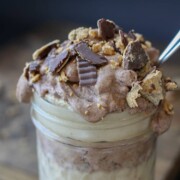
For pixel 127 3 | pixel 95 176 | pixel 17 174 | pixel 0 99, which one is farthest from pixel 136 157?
pixel 127 3

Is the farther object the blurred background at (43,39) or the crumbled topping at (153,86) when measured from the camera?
the blurred background at (43,39)

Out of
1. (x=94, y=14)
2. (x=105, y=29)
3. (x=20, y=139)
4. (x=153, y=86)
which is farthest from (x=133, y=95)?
(x=94, y=14)

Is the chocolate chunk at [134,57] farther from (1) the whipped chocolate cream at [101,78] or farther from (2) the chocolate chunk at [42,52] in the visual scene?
(2) the chocolate chunk at [42,52]

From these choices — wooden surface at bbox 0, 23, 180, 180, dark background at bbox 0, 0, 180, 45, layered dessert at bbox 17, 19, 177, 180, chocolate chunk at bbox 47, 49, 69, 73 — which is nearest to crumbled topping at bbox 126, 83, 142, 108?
layered dessert at bbox 17, 19, 177, 180

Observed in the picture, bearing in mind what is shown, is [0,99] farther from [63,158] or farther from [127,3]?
[127,3]

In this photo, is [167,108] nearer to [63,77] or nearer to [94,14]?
[63,77]

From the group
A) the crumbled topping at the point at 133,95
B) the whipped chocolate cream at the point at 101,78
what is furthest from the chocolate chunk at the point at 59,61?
the crumbled topping at the point at 133,95

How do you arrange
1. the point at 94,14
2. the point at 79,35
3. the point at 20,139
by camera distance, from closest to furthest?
the point at 79,35 → the point at 20,139 → the point at 94,14

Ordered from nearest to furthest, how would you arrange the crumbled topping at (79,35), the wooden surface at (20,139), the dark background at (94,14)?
the crumbled topping at (79,35) < the wooden surface at (20,139) < the dark background at (94,14)
